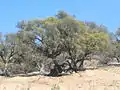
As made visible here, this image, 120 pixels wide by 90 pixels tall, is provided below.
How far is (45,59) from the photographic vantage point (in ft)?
133

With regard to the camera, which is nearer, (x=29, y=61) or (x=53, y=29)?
(x=53, y=29)

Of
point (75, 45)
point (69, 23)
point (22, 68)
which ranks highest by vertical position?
point (69, 23)

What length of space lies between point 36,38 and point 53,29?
2702 millimetres

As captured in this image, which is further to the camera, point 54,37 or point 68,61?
point 68,61

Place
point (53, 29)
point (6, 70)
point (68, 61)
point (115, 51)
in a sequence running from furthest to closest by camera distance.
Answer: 1. point (115, 51)
2. point (6, 70)
3. point (68, 61)
4. point (53, 29)

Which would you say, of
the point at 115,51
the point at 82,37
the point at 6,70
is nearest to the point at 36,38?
the point at 82,37

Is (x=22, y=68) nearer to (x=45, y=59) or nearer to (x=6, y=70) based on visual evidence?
(x=6, y=70)

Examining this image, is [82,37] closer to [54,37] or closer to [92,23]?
[54,37]

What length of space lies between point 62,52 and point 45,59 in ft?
7.07

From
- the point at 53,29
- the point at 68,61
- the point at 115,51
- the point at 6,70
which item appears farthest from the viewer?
the point at 115,51

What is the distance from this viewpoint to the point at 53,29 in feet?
125

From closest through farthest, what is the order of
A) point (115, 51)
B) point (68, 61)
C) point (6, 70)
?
point (68, 61), point (6, 70), point (115, 51)

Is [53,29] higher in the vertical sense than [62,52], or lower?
higher

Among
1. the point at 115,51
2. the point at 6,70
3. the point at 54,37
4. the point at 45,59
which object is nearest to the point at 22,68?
the point at 6,70
